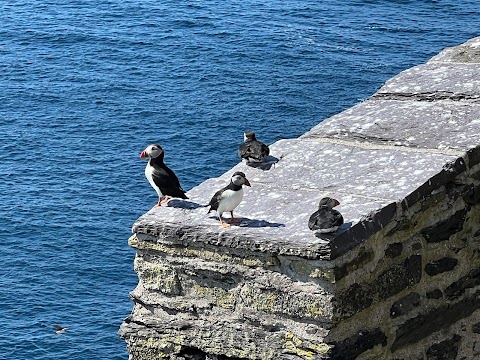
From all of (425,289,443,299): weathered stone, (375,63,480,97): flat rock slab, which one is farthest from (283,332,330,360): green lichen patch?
(375,63,480,97): flat rock slab

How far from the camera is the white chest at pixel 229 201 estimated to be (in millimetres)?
5613

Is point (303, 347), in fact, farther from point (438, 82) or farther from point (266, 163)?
point (438, 82)

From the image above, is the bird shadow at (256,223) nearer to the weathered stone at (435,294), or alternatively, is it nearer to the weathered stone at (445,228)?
the weathered stone at (445,228)

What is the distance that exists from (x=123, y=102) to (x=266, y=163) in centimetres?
9961

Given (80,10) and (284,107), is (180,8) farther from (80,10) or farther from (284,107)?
(284,107)

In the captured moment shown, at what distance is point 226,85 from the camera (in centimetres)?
10431

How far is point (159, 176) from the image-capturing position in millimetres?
7840

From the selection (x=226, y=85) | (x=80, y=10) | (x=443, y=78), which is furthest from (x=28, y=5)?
(x=443, y=78)

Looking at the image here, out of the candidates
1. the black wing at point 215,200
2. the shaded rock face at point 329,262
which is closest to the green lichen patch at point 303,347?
the shaded rock face at point 329,262

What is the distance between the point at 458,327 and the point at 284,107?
95.0 m

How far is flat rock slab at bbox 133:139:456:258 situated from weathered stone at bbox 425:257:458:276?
52cm

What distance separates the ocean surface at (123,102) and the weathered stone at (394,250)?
63.6 meters

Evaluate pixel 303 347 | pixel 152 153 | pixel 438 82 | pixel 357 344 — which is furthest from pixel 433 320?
pixel 152 153

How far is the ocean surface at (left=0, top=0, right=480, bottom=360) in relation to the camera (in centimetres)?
7825
